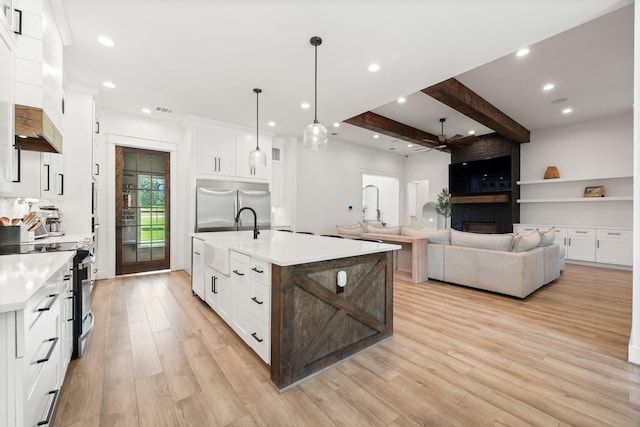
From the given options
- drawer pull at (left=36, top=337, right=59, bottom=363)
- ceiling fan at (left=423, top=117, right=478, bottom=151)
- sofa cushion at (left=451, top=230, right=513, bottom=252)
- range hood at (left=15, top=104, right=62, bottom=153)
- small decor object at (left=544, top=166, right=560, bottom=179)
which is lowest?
drawer pull at (left=36, top=337, right=59, bottom=363)

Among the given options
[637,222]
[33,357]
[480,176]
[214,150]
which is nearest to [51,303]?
[33,357]

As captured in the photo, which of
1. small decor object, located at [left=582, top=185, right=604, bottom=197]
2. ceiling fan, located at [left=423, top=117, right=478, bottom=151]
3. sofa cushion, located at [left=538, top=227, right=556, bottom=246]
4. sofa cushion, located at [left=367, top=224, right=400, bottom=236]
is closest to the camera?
sofa cushion, located at [left=538, top=227, right=556, bottom=246]

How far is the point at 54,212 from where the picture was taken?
3412 mm

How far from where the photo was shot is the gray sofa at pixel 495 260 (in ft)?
11.7

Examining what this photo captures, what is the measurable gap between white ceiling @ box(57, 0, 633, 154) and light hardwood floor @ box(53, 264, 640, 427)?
9.28 feet

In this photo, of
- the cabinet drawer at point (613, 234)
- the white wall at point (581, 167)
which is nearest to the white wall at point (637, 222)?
the cabinet drawer at point (613, 234)

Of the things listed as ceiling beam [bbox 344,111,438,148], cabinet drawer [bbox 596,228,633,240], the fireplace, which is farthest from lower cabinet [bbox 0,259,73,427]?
cabinet drawer [bbox 596,228,633,240]

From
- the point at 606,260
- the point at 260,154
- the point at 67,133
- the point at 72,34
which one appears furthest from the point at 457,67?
the point at 606,260

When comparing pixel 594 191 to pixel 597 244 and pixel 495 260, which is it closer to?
pixel 597 244

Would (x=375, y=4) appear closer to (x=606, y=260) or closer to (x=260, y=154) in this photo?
(x=260, y=154)

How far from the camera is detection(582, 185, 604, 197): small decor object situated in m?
5.78

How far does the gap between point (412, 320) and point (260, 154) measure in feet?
8.84

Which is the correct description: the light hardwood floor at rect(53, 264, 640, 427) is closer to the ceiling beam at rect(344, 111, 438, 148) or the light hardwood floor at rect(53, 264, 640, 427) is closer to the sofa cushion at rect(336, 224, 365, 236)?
the sofa cushion at rect(336, 224, 365, 236)

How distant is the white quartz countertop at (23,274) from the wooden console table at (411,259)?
4080 mm
